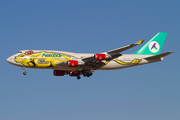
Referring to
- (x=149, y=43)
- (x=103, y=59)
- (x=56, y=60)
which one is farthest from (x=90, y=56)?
(x=149, y=43)

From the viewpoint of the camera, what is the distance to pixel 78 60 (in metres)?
53.1

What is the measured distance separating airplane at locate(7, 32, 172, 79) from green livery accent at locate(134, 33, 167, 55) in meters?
1.62

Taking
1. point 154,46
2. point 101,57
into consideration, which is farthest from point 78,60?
point 154,46

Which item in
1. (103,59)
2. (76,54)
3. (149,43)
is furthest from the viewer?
(149,43)

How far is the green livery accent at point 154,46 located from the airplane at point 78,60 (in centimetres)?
162

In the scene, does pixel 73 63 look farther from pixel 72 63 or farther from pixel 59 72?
pixel 59 72

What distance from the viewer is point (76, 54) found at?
5528 centimetres

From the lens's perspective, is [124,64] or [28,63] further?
[124,64]

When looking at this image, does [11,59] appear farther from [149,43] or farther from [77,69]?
[149,43]

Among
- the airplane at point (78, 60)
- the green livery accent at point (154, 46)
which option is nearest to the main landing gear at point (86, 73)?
the airplane at point (78, 60)

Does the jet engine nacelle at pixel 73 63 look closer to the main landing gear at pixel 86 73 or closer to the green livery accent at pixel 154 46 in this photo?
the main landing gear at pixel 86 73

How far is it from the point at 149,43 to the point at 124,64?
25.6 feet

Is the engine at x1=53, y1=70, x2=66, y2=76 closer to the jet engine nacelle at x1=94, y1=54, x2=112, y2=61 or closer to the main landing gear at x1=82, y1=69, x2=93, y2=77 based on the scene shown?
the main landing gear at x1=82, y1=69, x2=93, y2=77

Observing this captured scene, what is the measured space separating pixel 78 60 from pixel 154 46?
16603 millimetres
